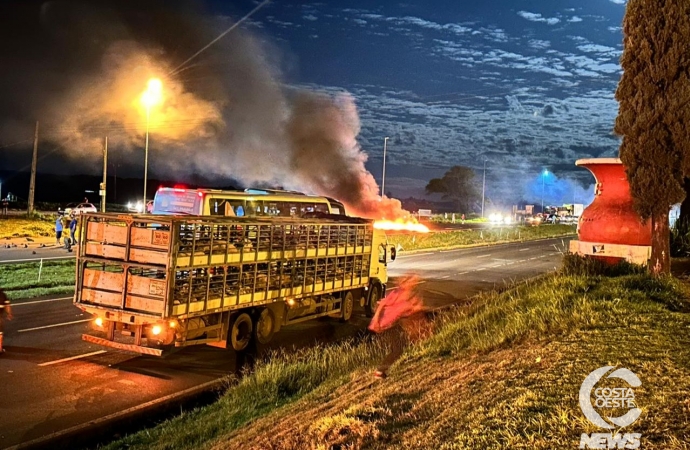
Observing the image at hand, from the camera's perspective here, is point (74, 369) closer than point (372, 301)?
Yes

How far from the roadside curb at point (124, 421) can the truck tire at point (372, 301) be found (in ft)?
19.9

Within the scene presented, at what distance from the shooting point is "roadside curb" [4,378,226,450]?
655 centimetres

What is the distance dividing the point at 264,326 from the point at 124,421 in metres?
3.91

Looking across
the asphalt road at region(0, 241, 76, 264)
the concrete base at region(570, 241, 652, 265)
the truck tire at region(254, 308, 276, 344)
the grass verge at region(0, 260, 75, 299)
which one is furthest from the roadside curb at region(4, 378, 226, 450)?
the asphalt road at region(0, 241, 76, 264)

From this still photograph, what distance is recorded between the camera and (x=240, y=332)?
10562 mm

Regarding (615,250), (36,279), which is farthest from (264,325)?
(36,279)

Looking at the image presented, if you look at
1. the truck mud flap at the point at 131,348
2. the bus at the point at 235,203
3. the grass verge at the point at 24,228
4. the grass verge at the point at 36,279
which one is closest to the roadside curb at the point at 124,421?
the truck mud flap at the point at 131,348

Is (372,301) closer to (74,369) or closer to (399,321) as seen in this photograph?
(399,321)

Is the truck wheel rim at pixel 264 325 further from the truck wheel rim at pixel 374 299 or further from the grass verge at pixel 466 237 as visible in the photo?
the grass verge at pixel 466 237

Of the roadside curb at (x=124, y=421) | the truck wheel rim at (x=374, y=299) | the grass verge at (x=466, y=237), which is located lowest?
the roadside curb at (x=124, y=421)

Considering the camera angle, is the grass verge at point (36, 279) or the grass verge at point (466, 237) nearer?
the grass verge at point (36, 279)

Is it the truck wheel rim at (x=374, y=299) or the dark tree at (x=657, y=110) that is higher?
the dark tree at (x=657, y=110)
